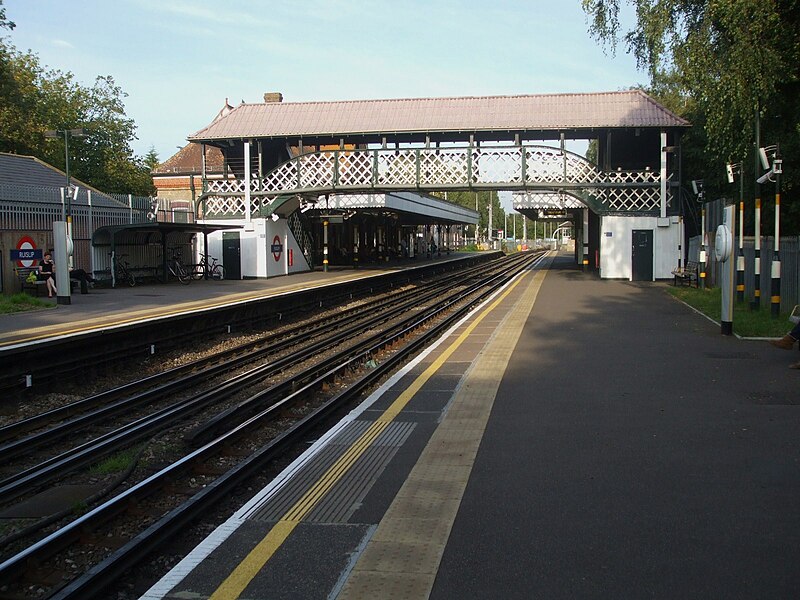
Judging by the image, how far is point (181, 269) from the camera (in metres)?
28.9

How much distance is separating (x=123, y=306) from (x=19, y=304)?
2.27 metres

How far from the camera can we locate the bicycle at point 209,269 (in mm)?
30506

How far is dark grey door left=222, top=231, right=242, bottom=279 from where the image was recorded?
31.8m

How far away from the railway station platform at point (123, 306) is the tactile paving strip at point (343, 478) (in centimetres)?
639

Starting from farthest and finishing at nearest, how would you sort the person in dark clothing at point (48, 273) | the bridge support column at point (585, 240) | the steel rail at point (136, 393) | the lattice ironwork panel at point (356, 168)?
the bridge support column at point (585, 240) → the lattice ironwork panel at point (356, 168) → the person in dark clothing at point (48, 273) → the steel rail at point (136, 393)

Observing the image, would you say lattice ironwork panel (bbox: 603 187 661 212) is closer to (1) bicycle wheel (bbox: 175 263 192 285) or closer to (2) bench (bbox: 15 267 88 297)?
(1) bicycle wheel (bbox: 175 263 192 285)

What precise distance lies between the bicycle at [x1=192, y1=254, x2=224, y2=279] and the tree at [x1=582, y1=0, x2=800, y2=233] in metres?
18.3

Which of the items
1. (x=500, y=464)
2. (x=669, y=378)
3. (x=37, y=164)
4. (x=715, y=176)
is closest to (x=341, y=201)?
(x=37, y=164)

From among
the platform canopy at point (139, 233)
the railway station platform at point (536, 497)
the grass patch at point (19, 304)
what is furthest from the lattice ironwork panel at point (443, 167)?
the railway station platform at point (536, 497)

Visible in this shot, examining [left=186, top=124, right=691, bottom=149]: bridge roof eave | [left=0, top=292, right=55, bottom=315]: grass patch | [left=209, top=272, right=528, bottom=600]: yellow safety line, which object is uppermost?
[left=186, top=124, right=691, bottom=149]: bridge roof eave

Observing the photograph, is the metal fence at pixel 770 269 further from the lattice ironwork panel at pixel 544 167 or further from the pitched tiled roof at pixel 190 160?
the pitched tiled roof at pixel 190 160

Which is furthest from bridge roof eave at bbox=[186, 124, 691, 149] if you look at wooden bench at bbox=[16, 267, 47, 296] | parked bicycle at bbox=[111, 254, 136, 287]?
wooden bench at bbox=[16, 267, 47, 296]

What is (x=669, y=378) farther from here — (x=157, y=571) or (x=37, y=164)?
(x=37, y=164)

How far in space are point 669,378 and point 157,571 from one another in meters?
6.54
